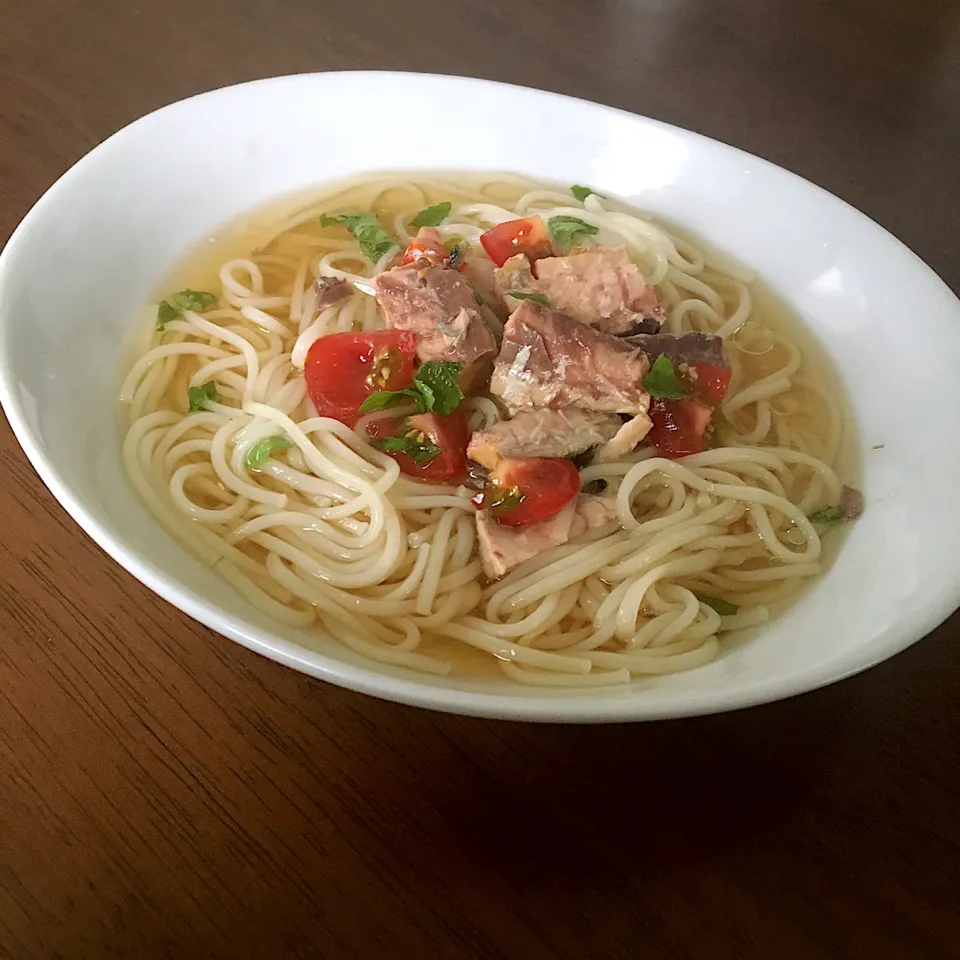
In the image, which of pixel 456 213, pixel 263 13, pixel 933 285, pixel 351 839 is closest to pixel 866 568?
pixel 933 285

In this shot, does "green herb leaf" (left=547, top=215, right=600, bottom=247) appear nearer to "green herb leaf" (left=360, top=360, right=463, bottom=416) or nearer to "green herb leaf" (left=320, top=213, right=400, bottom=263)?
"green herb leaf" (left=320, top=213, right=400, bottom=263)

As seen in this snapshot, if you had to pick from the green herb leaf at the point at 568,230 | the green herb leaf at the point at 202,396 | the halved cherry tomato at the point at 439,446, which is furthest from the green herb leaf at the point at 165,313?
the green herb leaf at the point at 568,230

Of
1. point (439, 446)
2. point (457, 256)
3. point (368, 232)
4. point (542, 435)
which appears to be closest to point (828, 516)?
A: point (542, 435)

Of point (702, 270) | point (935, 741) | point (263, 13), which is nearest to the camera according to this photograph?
point (935, 741)

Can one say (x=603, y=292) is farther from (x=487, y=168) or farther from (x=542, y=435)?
(x=487, y=168)

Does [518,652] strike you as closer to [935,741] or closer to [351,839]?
[351,839]
